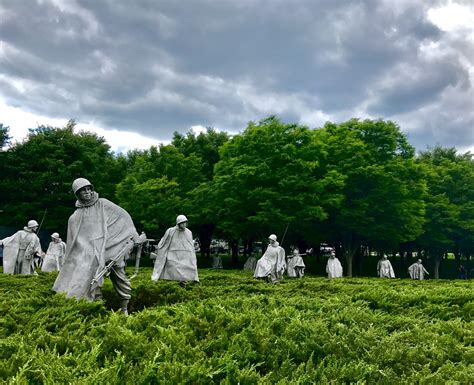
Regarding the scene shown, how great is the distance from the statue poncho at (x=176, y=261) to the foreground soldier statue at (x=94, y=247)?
415 cm

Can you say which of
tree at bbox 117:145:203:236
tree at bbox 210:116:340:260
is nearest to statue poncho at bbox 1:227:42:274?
tree at bbox 210:116:340:260

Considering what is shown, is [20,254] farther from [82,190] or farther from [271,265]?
[82,190]

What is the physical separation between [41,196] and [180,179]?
37.8ft

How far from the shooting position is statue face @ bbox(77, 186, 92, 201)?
919cm

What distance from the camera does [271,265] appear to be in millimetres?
18875

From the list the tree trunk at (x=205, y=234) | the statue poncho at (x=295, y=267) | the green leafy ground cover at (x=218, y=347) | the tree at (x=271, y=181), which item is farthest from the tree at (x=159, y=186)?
the green leafy ground cover at (x=218, y=347)

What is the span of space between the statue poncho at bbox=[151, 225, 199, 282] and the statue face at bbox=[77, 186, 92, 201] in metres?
4.83

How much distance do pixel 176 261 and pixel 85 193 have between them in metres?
4.96

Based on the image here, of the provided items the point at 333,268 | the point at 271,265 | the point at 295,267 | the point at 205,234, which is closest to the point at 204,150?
the point at 205,234

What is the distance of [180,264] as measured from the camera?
13.6 metres

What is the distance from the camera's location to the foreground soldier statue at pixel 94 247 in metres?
8.69

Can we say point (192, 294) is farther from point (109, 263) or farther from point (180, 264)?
point (180, 264)

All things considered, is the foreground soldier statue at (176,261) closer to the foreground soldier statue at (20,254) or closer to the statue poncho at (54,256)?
the foreground soldier statue at (20,254)

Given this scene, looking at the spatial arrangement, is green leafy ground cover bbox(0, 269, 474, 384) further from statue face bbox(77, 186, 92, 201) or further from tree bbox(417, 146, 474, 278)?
tree bbox(417, 146, 474, 278)
